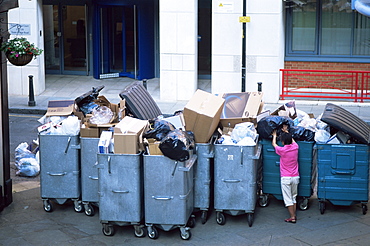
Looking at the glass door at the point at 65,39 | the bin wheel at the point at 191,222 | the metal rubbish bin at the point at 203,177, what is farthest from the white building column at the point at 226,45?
the bin wheel at the point at 191,222

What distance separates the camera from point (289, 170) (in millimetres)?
8664

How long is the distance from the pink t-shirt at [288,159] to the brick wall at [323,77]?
32.4 feet

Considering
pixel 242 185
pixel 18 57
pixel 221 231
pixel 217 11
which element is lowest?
pixel 221 231

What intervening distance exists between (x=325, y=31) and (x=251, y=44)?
9.46 ft

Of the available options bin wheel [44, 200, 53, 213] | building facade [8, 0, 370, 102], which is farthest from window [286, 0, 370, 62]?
bin wheel [44, 200, 53, 213]

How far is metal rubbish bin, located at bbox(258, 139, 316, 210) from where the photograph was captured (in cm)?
892

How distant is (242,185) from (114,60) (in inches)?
547

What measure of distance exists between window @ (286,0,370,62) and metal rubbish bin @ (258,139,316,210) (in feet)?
32.8

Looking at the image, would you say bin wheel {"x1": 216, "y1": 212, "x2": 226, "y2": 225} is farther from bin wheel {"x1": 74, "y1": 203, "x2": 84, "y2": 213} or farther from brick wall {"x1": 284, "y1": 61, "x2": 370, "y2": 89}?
brick wall {"x1": 284, "y1": 61, "x2": 370, "y2": 89}

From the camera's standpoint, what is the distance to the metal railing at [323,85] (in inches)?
687

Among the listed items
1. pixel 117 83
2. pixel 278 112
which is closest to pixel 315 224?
pixel 278 112

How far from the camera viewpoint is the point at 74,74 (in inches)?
842

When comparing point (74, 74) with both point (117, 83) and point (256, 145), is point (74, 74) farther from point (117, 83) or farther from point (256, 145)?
point (256, 145)

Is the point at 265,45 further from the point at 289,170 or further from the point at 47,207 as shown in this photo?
the point at 47,207
